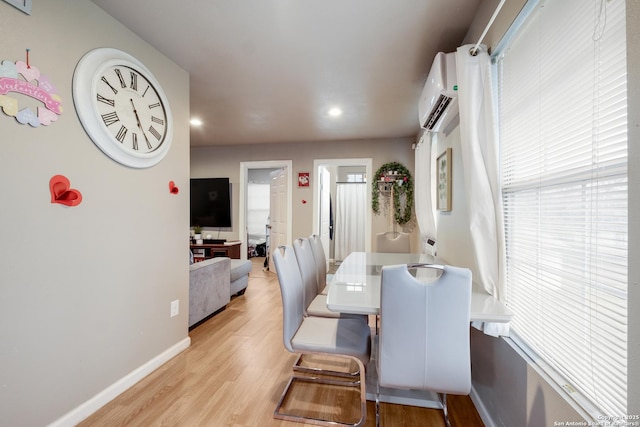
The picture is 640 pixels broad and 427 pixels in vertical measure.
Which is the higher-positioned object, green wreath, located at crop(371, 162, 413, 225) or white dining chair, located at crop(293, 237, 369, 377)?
green wreath, located at crop(371, 162, 413, 225)

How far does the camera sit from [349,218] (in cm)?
652

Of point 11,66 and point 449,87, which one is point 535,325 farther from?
point 11,66

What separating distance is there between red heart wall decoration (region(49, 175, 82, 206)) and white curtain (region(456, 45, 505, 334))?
2.16 metres

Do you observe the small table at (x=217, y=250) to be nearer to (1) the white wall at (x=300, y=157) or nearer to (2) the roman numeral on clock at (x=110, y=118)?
(1) the white wall at (x=300, y=157)

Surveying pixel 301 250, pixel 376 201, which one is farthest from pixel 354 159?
pixel 301 250

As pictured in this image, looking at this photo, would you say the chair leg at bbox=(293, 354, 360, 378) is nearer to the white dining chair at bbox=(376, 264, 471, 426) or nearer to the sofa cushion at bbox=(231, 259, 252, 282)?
the white dining chair at bbox=(376, 264, 471, 426)

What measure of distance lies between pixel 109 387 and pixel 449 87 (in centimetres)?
292

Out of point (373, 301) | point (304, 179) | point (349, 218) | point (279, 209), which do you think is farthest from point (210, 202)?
point (373, 301)

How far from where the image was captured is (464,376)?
1.21 metres

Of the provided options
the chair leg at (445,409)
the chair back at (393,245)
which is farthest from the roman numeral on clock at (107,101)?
the chair back at (393,245)

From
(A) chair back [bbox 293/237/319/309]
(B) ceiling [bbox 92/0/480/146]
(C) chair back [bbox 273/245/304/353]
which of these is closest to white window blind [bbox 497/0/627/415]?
(B) ceiling [bbox 92/0/480/146]

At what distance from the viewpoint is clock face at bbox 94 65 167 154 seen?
1710 millimetres

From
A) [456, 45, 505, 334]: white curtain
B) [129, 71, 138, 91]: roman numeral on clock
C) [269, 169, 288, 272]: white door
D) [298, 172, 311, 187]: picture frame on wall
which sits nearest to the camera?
[456, 45, 505, 334]: white curtain

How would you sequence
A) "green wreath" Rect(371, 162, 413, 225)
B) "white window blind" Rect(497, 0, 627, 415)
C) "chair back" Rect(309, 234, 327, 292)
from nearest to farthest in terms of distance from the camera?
"white window blind" Rect(497, 0, 627, 415) < "chair back" Rect(309, 234, 327, 292) < "green wreath" Rect(371, 162, 413, 225)
